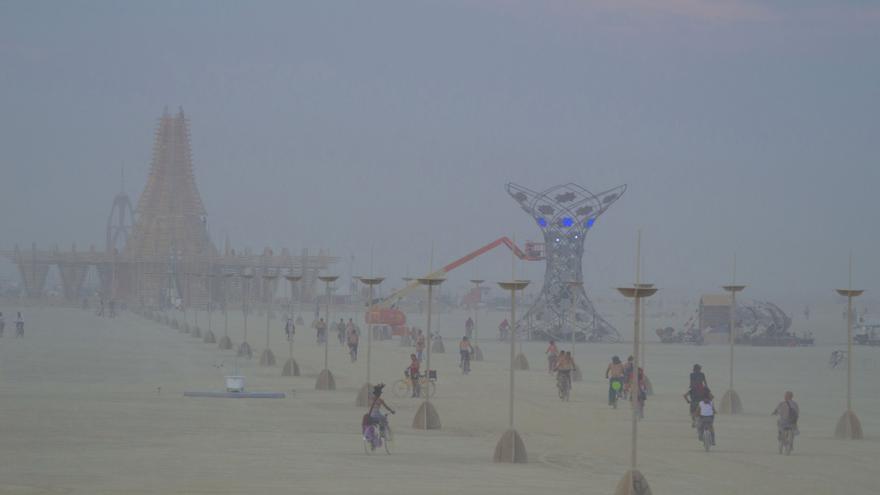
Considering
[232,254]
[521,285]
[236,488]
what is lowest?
[236,488]

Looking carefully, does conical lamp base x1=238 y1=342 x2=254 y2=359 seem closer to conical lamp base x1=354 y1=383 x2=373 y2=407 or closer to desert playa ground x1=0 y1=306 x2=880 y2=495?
desert playa ground x1=0 y1=306 x2=880 y2=495

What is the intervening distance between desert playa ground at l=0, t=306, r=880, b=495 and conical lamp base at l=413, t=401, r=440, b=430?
26cm

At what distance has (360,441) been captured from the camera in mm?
20594

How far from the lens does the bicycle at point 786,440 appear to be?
20172 millimetres

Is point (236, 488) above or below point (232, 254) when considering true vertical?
below

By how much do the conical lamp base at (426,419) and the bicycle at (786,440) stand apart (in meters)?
5.39

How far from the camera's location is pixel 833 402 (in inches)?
1180

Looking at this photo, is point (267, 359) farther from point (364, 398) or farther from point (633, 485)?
point (633, 485)

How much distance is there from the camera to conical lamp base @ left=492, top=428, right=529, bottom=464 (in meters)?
18.5

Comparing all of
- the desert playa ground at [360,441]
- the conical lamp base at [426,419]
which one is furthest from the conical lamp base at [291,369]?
the conical lamp base at [426,419]

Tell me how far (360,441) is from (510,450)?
295cm

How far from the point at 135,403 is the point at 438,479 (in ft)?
34.5

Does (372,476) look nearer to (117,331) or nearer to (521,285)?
(521,285)

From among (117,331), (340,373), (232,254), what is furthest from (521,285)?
(232,254)
